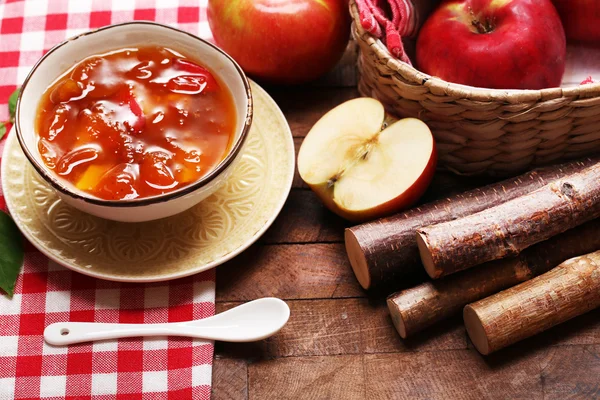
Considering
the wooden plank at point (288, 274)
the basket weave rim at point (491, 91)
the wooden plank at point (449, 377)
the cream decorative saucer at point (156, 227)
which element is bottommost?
the wooden plank at point (449, 377)

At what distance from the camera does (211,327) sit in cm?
122

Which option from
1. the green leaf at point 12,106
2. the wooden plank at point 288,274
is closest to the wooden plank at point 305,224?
the wooden plank at point 288,274

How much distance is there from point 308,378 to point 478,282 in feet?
1.09

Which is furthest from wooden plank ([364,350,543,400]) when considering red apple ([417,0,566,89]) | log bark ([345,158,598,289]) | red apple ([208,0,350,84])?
red apple ([208,0,350,84])

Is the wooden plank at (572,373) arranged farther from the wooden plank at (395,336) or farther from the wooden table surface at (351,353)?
the wooden plank at (395,336)

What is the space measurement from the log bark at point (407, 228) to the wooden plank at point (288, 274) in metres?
0.04

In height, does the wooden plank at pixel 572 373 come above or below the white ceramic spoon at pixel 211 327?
below

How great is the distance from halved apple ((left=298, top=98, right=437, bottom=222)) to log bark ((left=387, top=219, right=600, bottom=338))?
16 centimetres

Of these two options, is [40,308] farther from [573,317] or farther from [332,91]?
[573,317]

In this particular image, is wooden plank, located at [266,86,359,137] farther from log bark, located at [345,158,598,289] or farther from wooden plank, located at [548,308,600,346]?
wooden plank, located at [548,308,600,346]

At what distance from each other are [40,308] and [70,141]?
0.96 feet

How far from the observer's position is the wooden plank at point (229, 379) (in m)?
1.19

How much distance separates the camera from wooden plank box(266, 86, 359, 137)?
1516 mm

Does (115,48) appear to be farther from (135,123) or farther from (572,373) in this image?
(572,373)
